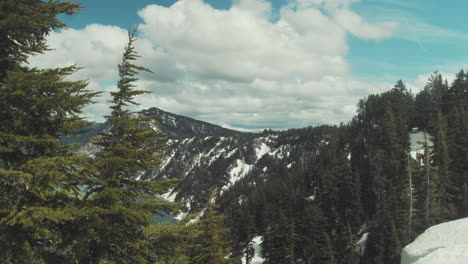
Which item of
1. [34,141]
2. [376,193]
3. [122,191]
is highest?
[34,141]

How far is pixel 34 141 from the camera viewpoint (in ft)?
23.2

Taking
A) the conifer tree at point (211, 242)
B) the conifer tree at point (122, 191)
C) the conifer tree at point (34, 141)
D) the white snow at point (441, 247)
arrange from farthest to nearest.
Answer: the conifer tree at point (211, 242), the white snow at point (441, 247), the conifer tree at point (122, 191), the conifer tree at point (34, 141)

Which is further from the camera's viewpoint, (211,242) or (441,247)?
(211,242)

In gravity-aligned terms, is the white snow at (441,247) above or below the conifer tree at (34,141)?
below

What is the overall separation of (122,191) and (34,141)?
2.92m

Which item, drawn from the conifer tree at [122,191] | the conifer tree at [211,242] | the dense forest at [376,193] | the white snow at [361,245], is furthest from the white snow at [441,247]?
the white snow at [361,245]

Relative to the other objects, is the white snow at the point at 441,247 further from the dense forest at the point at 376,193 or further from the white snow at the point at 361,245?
the white snow at the point at 361,245

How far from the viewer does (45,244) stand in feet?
25.5

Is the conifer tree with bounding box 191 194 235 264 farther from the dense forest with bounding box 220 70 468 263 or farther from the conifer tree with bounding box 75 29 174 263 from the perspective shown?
the dense forest with bounding box 220 70 468 263

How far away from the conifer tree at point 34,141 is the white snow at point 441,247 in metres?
18.8

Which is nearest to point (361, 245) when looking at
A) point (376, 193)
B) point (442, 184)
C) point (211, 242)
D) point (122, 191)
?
point (376, 193)

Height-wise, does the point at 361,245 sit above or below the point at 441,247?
below

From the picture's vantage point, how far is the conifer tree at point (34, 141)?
6570mm

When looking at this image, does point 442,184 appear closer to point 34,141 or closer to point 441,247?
point 441,247
